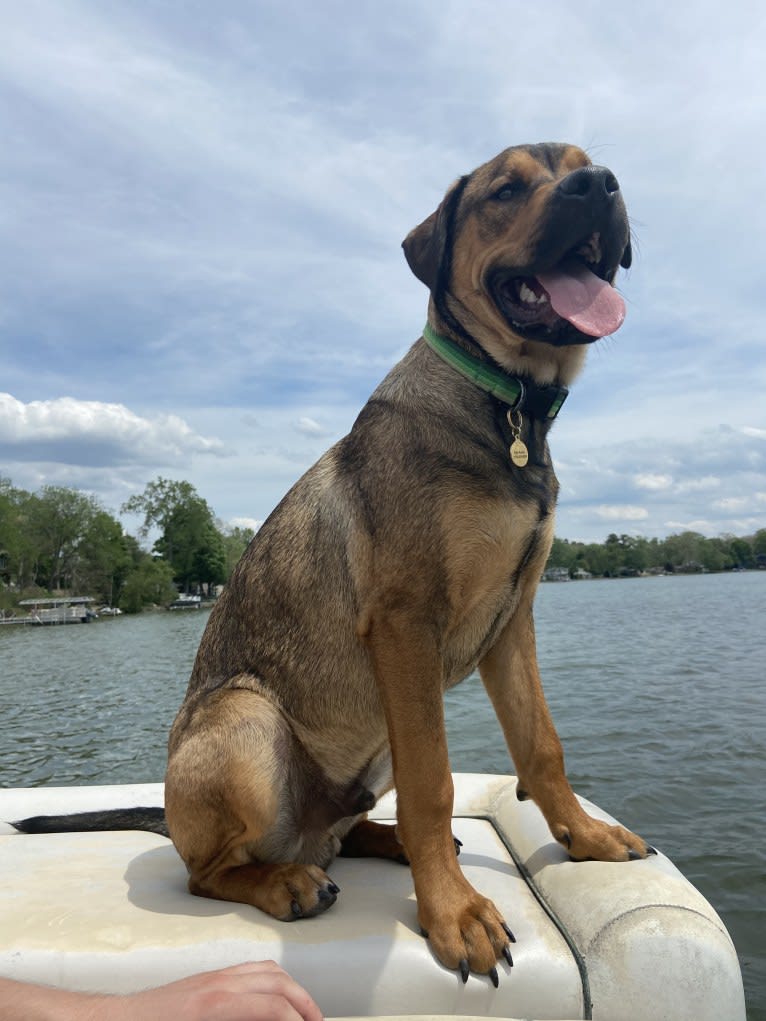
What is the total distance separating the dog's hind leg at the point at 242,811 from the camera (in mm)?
2670

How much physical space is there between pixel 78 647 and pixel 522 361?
41060 millimetres

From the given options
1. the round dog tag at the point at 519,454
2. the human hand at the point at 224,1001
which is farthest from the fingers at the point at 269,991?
the round dog tag at the point at 519,454

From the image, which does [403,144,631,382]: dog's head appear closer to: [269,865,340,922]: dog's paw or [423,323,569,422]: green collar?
[423,323,569,422]: green collar

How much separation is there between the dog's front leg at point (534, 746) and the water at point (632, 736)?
1.75 meters

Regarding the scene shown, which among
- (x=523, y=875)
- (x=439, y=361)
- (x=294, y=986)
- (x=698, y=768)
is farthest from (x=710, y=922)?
(x=698, y=768)

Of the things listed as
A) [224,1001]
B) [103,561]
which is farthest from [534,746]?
[103,561]

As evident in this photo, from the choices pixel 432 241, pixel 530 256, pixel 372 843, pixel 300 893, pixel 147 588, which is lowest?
pixel 147 588

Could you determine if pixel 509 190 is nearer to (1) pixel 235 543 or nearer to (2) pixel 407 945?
(2) pixel 407 945

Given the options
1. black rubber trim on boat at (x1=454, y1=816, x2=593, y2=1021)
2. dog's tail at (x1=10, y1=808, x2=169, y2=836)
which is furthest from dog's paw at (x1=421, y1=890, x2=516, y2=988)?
dog's tail at (x1=10, y1=808, x2=169, y2=836)

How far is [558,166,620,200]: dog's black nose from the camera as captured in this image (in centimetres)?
285

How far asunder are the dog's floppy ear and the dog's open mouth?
336 mm

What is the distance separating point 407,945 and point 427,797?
0.45 metres

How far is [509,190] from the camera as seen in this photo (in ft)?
10.4

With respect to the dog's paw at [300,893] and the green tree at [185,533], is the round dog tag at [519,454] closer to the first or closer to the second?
the dog's paw at [300,893]
